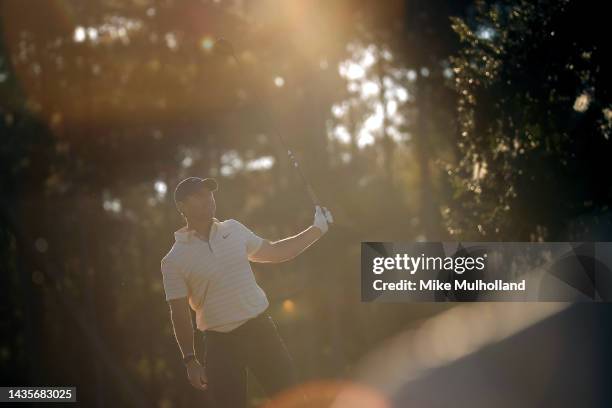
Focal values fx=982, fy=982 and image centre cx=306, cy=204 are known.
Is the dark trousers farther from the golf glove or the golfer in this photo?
the golf glove

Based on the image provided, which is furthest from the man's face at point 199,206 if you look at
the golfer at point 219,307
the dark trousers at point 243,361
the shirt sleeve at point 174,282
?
the dark trousers at point 243,361

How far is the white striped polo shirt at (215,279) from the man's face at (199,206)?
0.39ft

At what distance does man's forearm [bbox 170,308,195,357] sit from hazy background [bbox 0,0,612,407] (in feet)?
41.2

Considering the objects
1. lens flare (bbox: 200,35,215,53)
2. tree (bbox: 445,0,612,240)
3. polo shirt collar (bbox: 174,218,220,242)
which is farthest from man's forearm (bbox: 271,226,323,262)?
lens flare (bbox: 200,35,215,53)

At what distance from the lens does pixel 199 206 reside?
791 cm

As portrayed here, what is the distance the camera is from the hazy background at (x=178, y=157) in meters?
26.7

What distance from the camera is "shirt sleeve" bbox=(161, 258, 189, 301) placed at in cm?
770

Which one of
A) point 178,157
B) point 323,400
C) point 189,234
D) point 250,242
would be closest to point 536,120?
point 323,400

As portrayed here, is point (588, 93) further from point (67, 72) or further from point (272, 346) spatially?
point (67, 72)

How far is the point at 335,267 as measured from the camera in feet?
99.4

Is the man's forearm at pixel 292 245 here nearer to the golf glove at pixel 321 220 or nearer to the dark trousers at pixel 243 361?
the golf glove at pixel 321 220

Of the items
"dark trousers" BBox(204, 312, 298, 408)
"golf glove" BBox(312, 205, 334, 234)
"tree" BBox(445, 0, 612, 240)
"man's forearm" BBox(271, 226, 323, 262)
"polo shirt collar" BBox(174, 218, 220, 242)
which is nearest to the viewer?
"dark trousers" BBox(204, 312, 298, 408)

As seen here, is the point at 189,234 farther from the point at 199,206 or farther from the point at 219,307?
the point at 219,307

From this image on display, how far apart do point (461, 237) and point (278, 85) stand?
1751 centimetres
